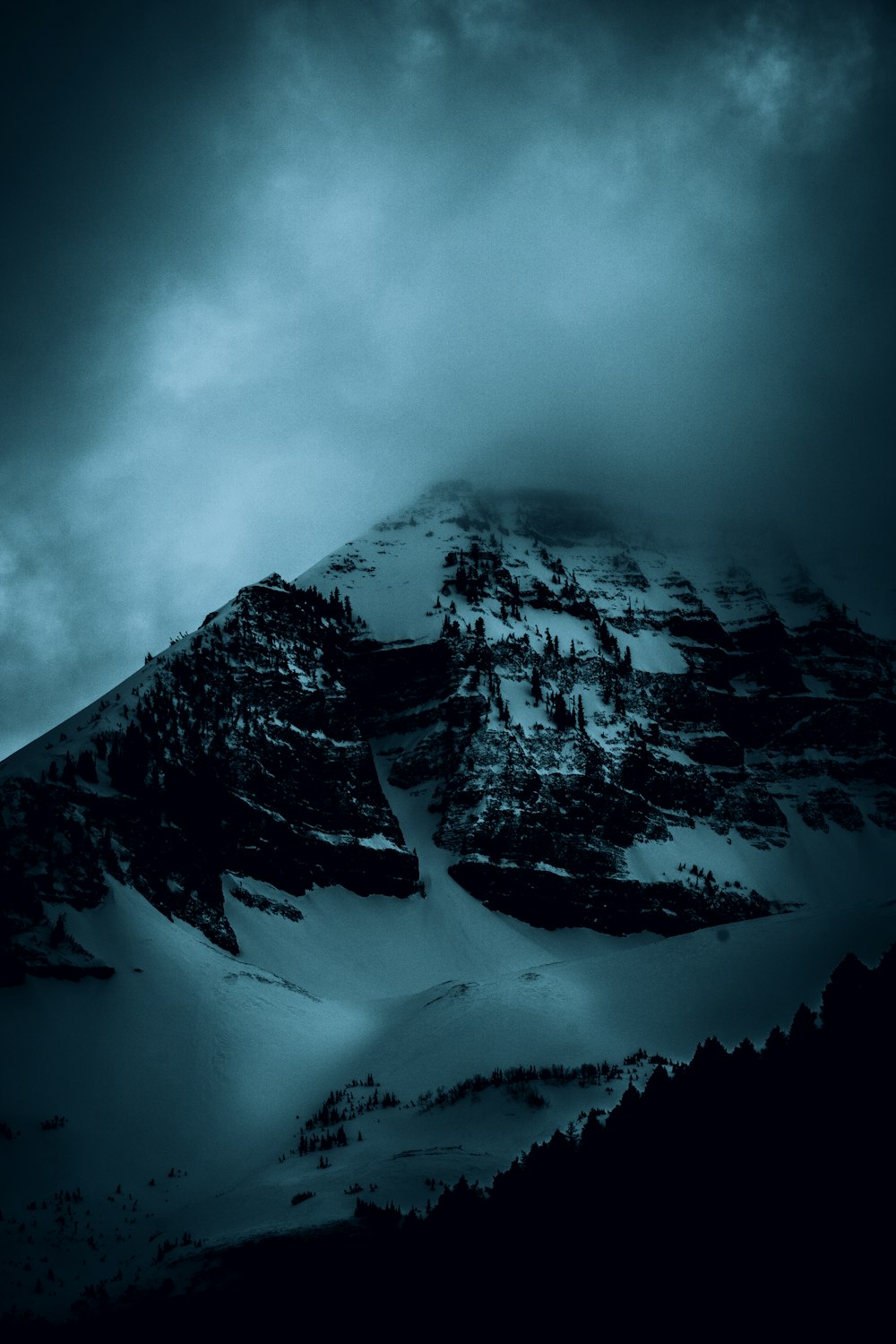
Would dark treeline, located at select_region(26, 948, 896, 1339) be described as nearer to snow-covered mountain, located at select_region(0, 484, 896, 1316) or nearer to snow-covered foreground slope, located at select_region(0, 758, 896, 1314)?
snow-covered foreground slope, located at select_region(0, 758, 896, 1314)

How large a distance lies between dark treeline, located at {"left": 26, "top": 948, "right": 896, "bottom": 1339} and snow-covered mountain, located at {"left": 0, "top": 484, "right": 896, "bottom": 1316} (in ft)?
16.7

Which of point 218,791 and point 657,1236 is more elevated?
point 218,791

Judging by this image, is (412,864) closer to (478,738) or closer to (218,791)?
(478,738)

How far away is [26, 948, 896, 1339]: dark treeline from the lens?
789 inches

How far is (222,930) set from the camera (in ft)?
240

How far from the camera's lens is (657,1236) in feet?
74.9

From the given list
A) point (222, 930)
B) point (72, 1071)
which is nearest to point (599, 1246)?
point (72, 1071)

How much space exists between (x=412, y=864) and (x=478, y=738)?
23.5 m

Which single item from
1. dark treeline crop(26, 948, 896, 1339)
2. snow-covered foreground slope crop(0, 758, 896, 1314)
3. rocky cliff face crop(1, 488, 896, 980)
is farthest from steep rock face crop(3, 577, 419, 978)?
dark treeline crop(26, 948, 896, 1339)

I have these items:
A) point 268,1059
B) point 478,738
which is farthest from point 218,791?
point 268,1059

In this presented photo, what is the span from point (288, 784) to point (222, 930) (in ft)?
90.3

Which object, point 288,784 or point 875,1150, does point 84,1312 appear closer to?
point 875,1150

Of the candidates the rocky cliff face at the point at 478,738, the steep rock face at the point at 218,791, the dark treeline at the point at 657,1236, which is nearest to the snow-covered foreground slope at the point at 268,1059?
the steep rock face at the point at 218,791

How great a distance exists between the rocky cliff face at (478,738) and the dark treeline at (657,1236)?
121 feet
